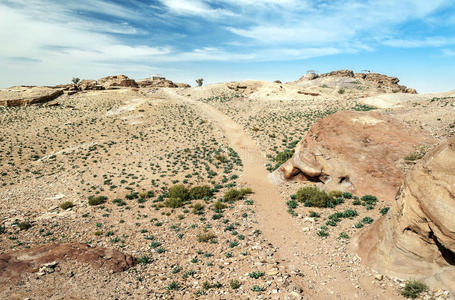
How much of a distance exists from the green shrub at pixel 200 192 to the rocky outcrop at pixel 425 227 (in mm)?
14887

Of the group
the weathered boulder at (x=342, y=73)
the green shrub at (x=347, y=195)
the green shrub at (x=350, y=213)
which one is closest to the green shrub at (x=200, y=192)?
the green shrub at (x=347, y=195)

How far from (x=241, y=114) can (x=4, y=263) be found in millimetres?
53703

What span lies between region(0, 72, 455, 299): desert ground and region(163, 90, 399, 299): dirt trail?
0.07m

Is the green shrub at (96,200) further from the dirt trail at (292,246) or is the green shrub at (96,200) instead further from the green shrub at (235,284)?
the green shrub at (235,284)

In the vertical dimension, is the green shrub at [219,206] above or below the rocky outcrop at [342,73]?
below

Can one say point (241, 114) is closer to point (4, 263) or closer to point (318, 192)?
point (318, 192)

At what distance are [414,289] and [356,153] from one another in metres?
12.9

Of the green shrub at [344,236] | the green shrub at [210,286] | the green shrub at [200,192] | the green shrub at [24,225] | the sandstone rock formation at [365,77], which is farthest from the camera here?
the sandstone rock formation at [365,77]

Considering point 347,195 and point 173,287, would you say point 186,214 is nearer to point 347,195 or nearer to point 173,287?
point 173,287

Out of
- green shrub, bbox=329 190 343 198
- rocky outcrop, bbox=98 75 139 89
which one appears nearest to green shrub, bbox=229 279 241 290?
green shrub, bbox=329 190 343 198

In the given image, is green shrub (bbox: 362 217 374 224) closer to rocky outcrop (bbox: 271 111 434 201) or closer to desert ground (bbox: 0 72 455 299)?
desert ground (bbox: 0 72 455 299)

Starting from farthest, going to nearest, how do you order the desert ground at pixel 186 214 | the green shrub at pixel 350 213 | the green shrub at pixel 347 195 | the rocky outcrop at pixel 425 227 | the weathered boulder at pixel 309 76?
the weathered boulder at pixel 309 76 < the green shrub at pixel 347 195 < the green shrub at pixel 350 213 < the desert ground at pixel 186 214 < the rocky outcrop at pixel 425 227

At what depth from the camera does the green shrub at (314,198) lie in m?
18.0

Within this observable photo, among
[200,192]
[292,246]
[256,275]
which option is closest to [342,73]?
[200,192]
